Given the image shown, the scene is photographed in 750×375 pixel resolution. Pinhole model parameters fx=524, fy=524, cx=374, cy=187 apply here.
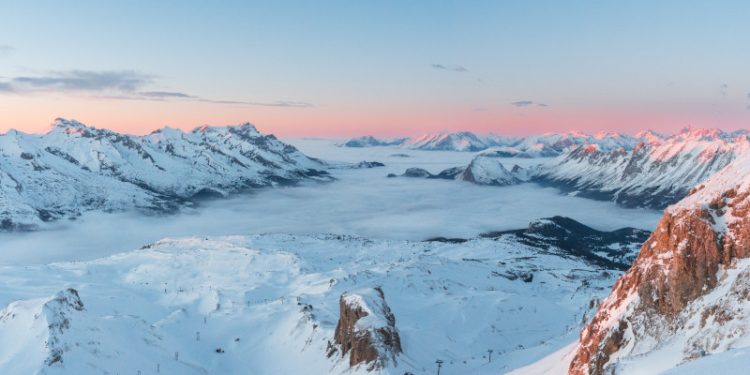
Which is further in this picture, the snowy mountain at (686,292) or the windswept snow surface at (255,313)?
the windswept snow surface at (255,313)

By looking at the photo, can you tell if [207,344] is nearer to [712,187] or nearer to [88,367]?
[88,367]

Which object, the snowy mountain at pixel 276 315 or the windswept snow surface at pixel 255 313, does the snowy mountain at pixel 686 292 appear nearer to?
the windswept snow surface at pixel 255 313

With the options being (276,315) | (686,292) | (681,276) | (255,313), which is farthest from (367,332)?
(255,313)

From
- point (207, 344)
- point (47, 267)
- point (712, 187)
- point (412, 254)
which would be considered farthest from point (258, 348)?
point (412, 254)

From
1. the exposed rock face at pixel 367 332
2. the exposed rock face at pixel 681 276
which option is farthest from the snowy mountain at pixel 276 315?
the exposed rock face at pixel 681 276

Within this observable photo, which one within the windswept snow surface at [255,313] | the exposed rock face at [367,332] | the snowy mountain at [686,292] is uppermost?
the snowy mountain at [686,292]

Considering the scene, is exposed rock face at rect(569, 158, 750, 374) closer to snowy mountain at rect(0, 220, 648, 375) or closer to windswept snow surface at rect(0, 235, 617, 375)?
windswept snow surface at rect(0, 235, 617, 375)
